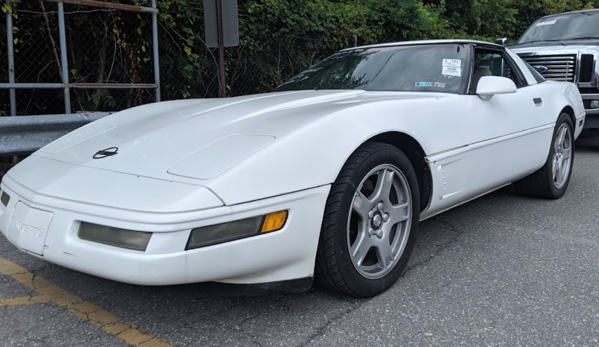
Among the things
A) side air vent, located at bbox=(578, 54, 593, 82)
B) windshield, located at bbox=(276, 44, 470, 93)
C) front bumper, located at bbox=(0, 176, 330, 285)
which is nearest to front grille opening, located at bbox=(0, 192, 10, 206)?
front bumper, located at bbox=(0, 176, 330, 285)

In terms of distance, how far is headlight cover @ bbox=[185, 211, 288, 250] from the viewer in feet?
6.69

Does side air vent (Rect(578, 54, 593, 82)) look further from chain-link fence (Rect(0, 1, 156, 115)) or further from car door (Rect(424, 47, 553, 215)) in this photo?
chain-link fence (Rect(0, 1, 156, 115))

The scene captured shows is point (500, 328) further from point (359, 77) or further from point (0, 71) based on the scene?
point (0, 71)

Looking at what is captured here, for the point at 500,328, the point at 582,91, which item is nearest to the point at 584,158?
the point at 582,91

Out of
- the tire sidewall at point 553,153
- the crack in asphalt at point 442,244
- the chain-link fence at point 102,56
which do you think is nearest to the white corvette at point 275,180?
the crack in asphalt at point 442,244

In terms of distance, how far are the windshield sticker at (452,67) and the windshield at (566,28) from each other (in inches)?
215

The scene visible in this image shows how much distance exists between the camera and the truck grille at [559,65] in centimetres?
726

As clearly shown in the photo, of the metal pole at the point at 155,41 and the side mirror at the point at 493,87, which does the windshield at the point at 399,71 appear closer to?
the side mirror at the point at 493,87

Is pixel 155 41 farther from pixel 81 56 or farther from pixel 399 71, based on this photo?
pixel 399 71

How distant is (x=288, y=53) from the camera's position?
8078mm

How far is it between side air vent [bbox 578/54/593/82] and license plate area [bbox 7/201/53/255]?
714 centimetres

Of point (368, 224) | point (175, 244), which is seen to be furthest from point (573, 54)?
point (175, 244)

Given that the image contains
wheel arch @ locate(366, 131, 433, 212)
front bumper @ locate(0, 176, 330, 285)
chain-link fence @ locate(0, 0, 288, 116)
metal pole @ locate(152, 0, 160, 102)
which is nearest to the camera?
front bumper @ locate(0, 176, 330, 285)

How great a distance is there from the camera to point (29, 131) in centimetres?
429
